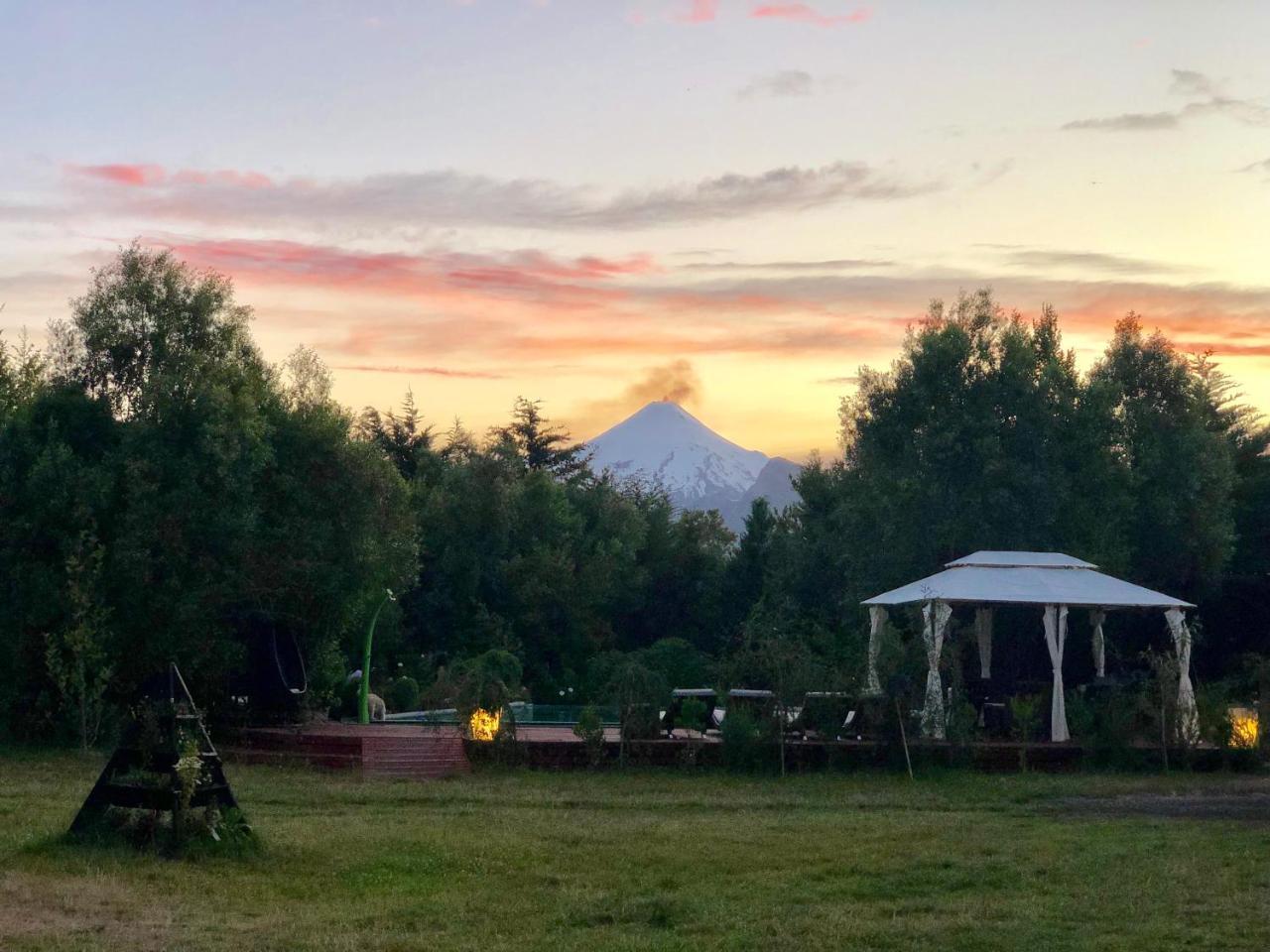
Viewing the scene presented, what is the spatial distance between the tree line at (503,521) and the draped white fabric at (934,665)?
3.84 feet

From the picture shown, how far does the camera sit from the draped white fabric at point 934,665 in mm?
22109

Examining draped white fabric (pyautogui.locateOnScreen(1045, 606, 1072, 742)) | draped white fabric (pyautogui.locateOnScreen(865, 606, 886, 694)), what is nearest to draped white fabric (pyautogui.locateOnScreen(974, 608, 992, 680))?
draped white fabric (pyautogui.locateOnScreen(865, 606, 886, 694))

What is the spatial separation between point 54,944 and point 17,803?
25.7 feet

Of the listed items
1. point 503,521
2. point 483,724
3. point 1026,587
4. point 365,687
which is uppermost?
point 503,521

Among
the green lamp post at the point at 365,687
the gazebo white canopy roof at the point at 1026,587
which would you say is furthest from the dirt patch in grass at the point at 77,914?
the green lamp post at the point at 365,687

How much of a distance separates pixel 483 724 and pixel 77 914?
12449mm

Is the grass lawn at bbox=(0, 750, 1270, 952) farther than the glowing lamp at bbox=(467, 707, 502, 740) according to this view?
No

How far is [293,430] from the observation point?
26.5 meters

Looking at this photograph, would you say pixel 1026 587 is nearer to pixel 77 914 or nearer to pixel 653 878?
pixel 653 878

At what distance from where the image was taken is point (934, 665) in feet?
75.0

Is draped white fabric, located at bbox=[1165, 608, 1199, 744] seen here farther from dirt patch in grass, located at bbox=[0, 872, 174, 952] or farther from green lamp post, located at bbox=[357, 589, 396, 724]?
dirt patch in grass, located at bbox=[0, 872, 174, 952]

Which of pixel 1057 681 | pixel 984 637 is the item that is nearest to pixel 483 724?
pixel 1057 681

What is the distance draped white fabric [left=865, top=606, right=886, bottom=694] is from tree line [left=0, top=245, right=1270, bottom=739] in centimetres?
33

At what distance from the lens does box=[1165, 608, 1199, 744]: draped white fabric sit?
21.8 meters
